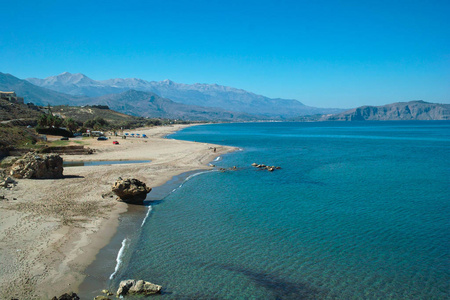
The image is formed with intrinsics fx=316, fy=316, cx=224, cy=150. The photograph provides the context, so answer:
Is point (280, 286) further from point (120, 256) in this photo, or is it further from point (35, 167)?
point (35, 167)

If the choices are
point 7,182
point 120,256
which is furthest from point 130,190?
point 7,182

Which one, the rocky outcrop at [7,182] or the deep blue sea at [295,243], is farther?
the rocky outcrop at [7,182]

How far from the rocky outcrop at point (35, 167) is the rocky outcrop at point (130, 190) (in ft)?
32.3

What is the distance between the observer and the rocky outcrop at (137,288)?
11352mm

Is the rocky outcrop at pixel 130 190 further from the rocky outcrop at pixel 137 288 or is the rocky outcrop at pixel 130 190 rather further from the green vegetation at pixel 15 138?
the green vegetation at pixel 15 138

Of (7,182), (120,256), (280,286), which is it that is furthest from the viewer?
(7,182)

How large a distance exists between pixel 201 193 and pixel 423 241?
652 inches

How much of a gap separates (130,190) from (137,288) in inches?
473

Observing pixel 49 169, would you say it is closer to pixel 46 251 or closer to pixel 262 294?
pixel 46 251

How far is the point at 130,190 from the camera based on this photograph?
22.7 meters

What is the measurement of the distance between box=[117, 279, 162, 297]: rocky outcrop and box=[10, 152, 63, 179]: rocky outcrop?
2107 cm

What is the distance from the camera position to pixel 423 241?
17469 mm

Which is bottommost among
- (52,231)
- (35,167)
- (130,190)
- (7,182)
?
(52,231)

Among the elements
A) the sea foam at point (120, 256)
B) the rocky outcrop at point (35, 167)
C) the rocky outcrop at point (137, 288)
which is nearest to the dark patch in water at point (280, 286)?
the rocky outcrop at point (137, 288)
